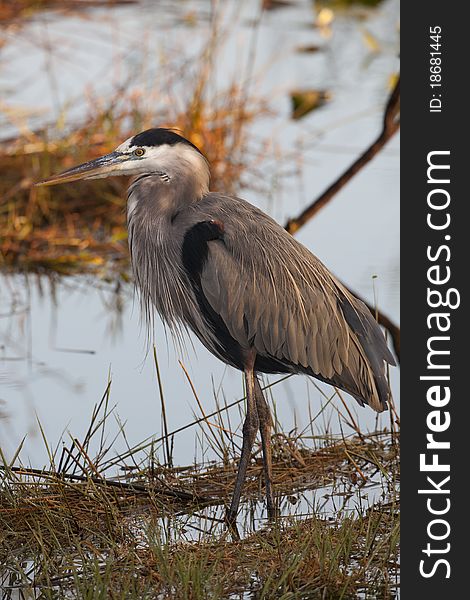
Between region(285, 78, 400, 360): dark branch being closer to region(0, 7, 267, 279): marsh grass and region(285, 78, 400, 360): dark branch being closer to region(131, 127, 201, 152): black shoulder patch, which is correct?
region(131, 127, 201, 152): black shoulder patch

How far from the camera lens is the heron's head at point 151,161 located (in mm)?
4691

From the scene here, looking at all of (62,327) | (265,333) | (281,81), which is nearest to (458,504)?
(265,333)

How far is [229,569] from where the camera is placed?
4.00 m

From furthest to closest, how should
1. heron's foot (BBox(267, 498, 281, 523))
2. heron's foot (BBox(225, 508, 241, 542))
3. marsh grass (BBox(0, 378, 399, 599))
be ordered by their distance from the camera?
heron's foot (BBox(267, 498, 281, 523)) < heron's foot (BBox(225, 508, 241, 542)) < marsh grass (BBox(0, 378, 399, 599))

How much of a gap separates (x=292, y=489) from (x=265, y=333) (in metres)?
0.66

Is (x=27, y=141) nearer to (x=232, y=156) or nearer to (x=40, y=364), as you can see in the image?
(x=232, y=156)

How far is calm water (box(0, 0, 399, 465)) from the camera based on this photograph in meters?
6.05

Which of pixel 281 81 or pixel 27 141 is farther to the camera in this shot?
pixel 281 81

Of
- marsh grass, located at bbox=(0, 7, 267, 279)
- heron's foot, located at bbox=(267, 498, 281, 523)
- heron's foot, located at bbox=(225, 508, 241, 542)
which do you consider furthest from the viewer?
marsh grass, located at bbox=(0, 7, 267, 279)

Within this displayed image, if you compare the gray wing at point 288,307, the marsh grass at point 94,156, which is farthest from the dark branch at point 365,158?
the marsh grass at point 94,156

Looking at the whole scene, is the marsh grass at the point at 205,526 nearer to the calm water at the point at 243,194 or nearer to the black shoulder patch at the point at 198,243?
the calm water at the point at 243,194

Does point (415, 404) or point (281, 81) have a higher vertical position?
point (281, 81)

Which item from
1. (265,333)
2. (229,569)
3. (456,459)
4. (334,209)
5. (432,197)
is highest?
(334,209)

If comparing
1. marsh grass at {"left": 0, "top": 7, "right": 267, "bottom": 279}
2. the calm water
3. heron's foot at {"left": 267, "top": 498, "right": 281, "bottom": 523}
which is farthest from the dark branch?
marsh grass at {"left": 0, "top": 7, "right": 267, "bottom": 279}
